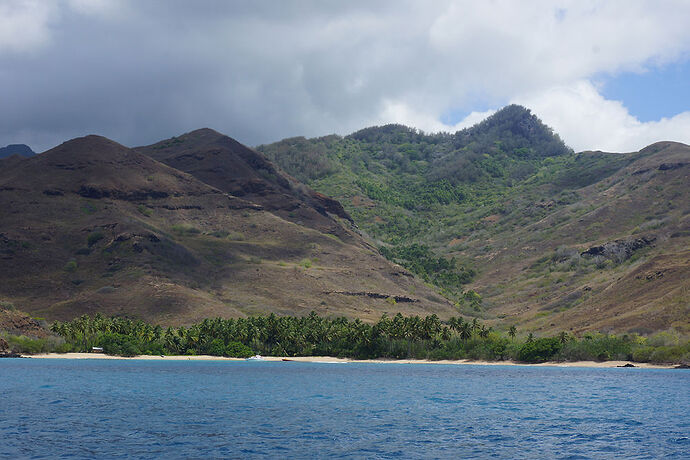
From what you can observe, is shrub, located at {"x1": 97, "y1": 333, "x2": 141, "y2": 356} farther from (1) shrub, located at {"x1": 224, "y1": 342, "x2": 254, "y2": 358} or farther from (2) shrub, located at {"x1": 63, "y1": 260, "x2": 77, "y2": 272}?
(2) shrub, located at {"x1": 63, "y1": 260, "x2": 77, "y2": 272}

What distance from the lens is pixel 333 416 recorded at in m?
51.8

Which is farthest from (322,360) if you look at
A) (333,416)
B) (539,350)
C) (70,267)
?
(70,267)

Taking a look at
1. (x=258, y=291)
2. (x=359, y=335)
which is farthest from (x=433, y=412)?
(x=258, y=291)

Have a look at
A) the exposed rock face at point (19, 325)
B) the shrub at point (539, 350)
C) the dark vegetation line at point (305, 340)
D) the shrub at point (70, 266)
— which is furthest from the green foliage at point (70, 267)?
the shrub at point (539, 350)

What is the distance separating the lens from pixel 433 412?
184 feet

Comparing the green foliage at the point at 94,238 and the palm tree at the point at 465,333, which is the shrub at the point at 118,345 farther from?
the palm tree at the point at 465,333

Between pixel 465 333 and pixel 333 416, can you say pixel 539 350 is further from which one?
pixel 333 416

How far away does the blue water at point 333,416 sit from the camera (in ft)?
123

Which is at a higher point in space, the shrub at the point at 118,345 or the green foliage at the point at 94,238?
the green foliage at the point at 94,238

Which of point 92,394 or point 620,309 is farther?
point 620,309

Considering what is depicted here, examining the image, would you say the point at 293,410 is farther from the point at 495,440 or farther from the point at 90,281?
the point at 90,281

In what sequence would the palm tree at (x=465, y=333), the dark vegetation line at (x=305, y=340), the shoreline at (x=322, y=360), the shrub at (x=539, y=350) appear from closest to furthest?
the shoreline at (x=322, y=360), the shrub at (x=539, y=350), the dark vegetation line at (x=305, y=340), the palm tree at (x=465, y=333)

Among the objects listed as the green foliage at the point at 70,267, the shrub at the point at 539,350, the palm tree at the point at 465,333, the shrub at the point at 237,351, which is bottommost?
the shrub at the point at 237,351

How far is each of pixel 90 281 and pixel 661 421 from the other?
152602 millimetres
